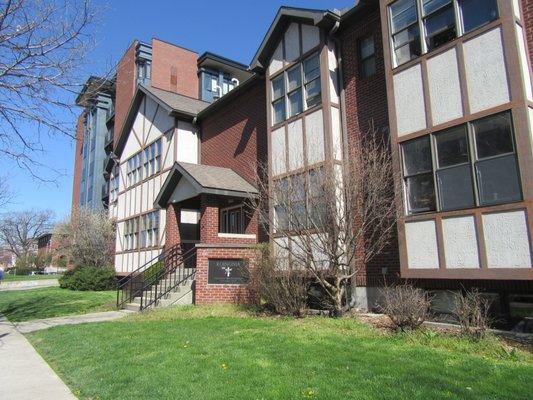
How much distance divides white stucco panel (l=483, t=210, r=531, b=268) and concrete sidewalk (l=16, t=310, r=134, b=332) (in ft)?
31.3

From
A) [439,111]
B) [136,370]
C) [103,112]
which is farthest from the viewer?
[103,112]

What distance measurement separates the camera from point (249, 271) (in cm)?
1238

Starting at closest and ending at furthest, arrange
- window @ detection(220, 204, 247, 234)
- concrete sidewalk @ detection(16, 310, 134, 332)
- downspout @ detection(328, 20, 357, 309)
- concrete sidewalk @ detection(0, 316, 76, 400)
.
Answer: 1. concrete sidewalk @ detection(0, 316, 76, 400)
2. concrete sidewalk @ detection(16, 310, 134, 332)
3. downspout @ detection(328, 20, 357, 309)
4. window @ detection(220, 204, 247, 234)

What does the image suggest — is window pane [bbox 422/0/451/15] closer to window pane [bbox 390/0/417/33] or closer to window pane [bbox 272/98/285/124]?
window pane [bbox 390/0/417/33]

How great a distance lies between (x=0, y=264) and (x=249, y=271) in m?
120

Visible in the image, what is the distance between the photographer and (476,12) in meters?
9.23

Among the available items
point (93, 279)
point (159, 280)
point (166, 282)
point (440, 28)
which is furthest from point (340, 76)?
point (93, 279)

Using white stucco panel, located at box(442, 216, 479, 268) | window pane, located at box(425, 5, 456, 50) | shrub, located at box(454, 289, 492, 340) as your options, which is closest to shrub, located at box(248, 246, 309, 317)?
white stucco panel, located at box(442, 216, 479, 268)

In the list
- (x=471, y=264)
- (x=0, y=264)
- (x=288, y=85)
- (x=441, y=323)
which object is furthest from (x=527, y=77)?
(x=0, y=264)

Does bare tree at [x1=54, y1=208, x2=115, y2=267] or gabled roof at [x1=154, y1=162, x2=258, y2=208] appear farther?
bare tree at [x1=54, y1=208, x2=115, y2=267]

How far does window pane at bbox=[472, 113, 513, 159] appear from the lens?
841cm

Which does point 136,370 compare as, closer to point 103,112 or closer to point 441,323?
point 441,323

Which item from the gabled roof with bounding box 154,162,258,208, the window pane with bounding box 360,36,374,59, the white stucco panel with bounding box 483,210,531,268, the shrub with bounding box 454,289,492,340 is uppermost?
the window pane with bounding box 360,36,374,59

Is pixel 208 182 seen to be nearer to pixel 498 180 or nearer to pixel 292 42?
pixel 292 42
